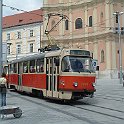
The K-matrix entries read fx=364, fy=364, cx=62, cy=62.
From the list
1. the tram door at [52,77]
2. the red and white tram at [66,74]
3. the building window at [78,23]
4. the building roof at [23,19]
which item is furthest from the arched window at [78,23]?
the tram door at [52,77]

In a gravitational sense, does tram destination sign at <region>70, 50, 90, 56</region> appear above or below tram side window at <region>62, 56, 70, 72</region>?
above

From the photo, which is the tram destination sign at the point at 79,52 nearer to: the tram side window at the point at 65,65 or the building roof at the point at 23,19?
the tram side window at the point at 65,65

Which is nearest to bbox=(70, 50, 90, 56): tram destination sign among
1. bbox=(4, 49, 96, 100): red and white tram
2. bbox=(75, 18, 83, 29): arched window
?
bbox=(4, 49, 96, 100): red and white tram

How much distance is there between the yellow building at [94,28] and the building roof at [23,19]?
22.2 ft

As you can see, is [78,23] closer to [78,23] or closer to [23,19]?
[78,23]

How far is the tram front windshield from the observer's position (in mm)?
19594

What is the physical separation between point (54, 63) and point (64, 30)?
196 ft

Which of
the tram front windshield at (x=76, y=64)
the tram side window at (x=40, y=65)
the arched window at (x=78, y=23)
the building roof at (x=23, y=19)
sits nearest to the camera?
the tram front windshield at (x=76, y=64)

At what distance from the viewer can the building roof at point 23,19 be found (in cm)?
8750

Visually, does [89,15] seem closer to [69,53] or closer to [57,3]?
[57,3]

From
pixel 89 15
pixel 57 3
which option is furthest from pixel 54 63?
pixel 57 3

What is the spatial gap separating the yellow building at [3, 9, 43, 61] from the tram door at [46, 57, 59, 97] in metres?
62.7

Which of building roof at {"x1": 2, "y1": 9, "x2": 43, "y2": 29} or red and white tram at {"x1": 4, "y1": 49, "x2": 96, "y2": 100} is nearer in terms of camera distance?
red and white tram at {"x1": 4, "y1": 49, "x2": 96, "y2": 100}

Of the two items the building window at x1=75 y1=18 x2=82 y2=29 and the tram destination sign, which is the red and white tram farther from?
the building window at x1=75 y1=18 x2=82 y2=29
